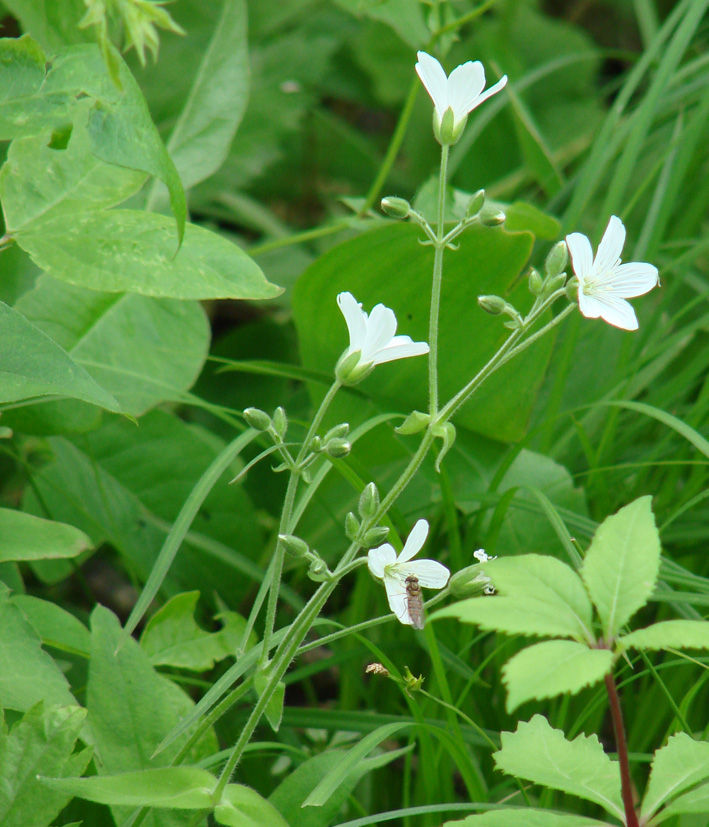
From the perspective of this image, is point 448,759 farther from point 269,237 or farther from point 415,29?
point 269,237

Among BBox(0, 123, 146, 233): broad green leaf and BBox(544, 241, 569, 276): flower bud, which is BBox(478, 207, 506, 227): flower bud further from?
BBox(0, 123, 146, 233): broad green leaf

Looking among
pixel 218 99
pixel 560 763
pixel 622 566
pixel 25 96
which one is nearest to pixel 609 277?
pixel 622 566

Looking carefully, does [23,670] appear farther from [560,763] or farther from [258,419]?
[560,763]

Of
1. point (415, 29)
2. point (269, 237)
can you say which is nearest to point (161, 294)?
point (415, 29)

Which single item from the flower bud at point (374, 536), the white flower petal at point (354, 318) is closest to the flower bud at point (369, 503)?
the flower bud at point (374, 536)

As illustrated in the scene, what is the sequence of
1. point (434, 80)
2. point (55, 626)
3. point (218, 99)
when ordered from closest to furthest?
1. point (434, 80)
2. point (55, 626)
3. point (218, 99)

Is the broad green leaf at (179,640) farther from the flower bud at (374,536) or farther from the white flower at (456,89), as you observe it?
the white flower at (456,89)
